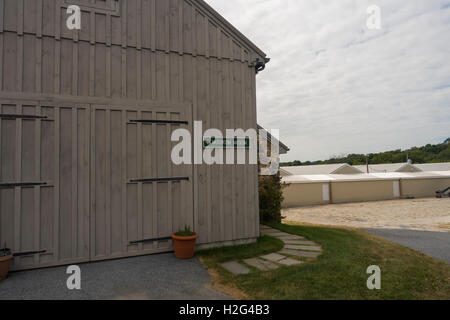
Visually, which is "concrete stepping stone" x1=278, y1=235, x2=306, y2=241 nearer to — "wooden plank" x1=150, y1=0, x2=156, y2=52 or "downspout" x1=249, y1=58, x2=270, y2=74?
"downspout" x1=249, y1=58, x2=270, y2=74

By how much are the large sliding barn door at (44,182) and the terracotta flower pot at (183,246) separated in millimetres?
1360

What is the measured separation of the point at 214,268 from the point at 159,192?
5.13 ft

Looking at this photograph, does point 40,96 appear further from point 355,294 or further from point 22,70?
point 355,294

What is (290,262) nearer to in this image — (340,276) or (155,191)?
(340,276)

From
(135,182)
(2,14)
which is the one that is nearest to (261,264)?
(135,182)

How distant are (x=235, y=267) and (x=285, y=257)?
3.13ft

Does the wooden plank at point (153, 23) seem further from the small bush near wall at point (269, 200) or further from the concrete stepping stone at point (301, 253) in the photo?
the small bush near wall at point (269, 200)

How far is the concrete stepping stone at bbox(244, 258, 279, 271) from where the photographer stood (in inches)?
148

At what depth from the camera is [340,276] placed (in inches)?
135

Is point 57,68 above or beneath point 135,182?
above

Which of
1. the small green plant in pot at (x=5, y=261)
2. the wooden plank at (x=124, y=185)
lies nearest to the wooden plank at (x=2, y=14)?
the wooden plank at (x=124, y=185)
